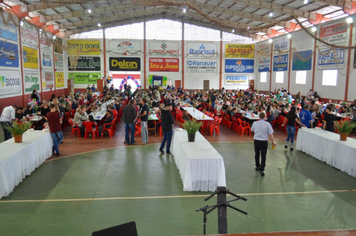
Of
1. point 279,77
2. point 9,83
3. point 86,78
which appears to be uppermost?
point 279,77

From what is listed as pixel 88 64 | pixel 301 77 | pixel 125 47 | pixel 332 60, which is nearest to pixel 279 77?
pixel 301 77

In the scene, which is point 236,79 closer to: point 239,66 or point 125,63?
point 239,66

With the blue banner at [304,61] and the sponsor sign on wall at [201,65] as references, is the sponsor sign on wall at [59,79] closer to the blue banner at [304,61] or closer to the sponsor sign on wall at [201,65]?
the sponsor sign on wall at [201,65]

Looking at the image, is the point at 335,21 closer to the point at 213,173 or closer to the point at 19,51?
the point at 213,173

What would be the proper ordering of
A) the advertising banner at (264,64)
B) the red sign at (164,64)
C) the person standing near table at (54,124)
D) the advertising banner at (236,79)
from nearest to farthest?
the person standing near table at (54,124), the advertising banner at (264,64), the red sign at (164,64), the advertising banner at (236,79)

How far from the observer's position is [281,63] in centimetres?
2627

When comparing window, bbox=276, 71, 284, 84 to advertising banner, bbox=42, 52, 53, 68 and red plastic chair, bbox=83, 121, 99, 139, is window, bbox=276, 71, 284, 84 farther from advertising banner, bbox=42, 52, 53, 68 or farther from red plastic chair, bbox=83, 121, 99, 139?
advertising banner, bbox=42, 52, 53, 68

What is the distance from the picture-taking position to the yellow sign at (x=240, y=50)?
31.5 meters

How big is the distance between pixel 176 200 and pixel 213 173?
929mm

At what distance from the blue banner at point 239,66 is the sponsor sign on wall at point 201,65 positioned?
4.86 ft

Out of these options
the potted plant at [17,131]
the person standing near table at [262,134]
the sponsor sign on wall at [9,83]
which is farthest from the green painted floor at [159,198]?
the sponsor sign on wall at [9,83]

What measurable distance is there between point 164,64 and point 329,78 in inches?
656

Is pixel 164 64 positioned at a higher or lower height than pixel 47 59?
higher

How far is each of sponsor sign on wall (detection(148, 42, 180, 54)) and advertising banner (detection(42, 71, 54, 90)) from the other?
10556 millimetres
